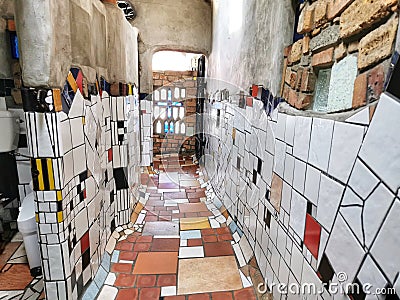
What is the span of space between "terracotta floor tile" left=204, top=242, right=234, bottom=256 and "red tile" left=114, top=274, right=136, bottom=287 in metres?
0.55

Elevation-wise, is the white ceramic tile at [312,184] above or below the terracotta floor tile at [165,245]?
above

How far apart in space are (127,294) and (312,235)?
1.15 m

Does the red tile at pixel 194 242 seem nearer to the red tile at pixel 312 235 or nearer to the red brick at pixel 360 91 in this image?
the red tile at pixel 312 235

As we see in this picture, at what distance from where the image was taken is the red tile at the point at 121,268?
5.26 ft

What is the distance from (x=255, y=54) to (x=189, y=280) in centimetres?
156

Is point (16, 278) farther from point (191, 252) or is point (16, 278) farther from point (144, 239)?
point (191, 252)

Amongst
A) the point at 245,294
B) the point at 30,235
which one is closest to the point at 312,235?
the point at 245,294

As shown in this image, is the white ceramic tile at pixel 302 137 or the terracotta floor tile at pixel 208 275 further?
the terracotta floor tile at pixel 208 275

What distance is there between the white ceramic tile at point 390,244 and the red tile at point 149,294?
125 cm

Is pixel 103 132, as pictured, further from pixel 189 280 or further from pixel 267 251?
pixel 267 251

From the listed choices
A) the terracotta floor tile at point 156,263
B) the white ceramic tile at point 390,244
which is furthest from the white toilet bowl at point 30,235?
the white ceramic tile at point 390,244

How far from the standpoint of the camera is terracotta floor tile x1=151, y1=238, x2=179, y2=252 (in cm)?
185

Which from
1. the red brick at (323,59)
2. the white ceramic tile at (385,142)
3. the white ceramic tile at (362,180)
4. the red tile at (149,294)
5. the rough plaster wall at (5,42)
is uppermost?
the rough plaster wall at (5,42)

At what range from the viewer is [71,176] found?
1.18 metres
